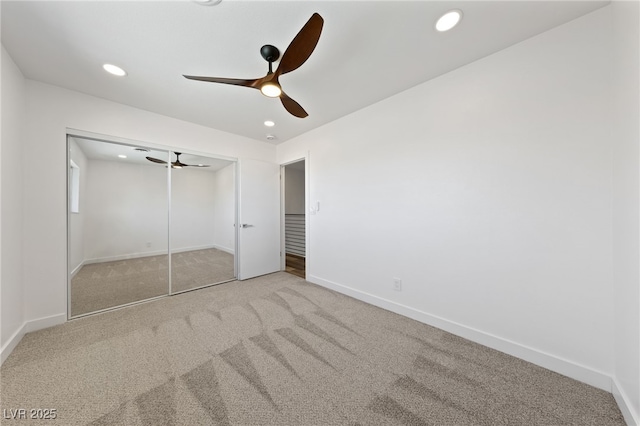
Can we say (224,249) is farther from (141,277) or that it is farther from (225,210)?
(141,277)

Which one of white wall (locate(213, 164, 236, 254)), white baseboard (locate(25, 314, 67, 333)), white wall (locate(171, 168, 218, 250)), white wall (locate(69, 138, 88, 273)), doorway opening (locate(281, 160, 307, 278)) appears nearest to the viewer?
white baseboard (locate(25, 314, 67, 333))

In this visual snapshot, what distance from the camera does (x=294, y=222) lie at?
5.82 metres

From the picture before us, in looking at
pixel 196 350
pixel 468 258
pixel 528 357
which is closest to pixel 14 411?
pixel 196 350

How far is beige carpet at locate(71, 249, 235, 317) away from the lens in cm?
263

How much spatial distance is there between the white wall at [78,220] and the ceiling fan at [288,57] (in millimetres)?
2094

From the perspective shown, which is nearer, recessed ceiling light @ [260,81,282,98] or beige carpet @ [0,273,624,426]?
beige carpet @ [0,273,624,426]

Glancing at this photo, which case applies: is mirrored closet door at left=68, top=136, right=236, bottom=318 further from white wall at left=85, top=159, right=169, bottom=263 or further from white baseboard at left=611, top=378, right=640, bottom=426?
white baseboard at left=611, top=378, right=640, bottom=426

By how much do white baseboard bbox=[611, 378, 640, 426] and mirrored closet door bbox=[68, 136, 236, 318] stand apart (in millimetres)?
4105

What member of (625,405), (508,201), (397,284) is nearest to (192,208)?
(397,284)

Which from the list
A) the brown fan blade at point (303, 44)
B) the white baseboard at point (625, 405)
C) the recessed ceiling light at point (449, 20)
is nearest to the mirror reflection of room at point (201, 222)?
the brown fan blade at point (303, 44)

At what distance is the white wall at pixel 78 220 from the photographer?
2404 millimetres

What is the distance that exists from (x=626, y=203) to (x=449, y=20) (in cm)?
160

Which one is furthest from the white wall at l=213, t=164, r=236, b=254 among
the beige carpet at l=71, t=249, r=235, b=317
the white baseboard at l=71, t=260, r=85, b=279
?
the white baseboard at l=71, t=260, r=85, b=279

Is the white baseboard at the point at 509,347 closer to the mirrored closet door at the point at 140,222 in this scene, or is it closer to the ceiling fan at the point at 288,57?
the ceiling fan at the point at 288,57
